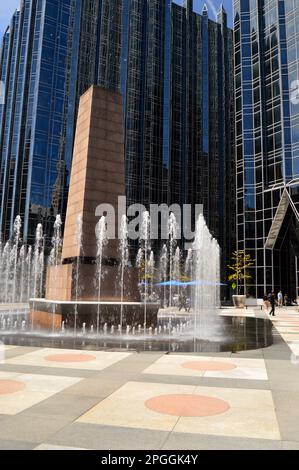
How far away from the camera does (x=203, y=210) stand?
66750 millimetres

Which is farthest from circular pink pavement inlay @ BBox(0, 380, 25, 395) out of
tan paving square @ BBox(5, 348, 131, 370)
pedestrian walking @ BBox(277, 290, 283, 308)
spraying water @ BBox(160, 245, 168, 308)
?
spraying water @ BBox(160, 245, 168, 308)

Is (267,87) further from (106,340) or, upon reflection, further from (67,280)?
(106,340)

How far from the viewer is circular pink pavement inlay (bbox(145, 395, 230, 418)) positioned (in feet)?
16.6

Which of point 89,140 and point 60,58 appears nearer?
point 89,140

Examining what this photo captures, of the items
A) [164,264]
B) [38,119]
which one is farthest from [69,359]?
[164,264]

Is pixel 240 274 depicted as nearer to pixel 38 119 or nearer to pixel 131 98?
pixel 38 119

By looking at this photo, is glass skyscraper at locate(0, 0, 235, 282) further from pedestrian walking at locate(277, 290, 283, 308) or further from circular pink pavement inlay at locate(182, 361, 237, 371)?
circular pink pavement inlay at locate(182, 361, 237, 371)

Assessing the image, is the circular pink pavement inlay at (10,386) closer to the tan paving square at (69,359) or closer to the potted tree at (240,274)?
the tan paving square at (69,359)

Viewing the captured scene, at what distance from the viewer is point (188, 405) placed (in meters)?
5.38

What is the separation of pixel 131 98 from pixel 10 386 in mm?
58469

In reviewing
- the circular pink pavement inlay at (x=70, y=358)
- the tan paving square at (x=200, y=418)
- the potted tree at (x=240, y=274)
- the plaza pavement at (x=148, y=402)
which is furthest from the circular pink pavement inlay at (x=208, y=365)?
the potted tree at (x=240, y=274)

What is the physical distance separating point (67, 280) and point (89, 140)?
237 inches

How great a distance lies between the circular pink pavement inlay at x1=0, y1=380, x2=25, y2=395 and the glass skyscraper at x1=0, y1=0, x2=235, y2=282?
44754 mm
